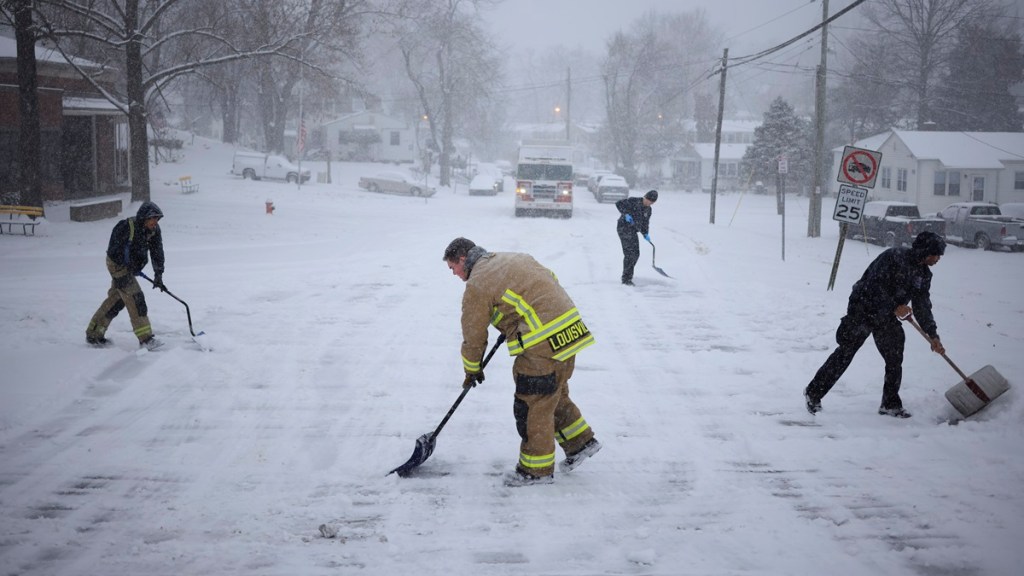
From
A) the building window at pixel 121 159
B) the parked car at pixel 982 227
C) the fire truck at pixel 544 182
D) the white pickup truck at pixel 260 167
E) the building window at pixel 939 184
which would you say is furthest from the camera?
the white pickup truck at pixel 260 167

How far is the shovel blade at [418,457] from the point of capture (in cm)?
552

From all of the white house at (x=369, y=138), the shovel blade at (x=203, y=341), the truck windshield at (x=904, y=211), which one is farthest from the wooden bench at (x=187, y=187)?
the white house at (x=369, y=138)

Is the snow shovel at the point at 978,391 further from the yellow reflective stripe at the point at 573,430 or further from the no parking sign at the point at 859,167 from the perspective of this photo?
Result: the no parking sign at the point at 859,167

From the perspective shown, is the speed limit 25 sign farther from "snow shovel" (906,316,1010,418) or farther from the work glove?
the work glove

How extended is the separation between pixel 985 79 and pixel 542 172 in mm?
35773

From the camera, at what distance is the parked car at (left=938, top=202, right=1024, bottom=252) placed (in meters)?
25.0

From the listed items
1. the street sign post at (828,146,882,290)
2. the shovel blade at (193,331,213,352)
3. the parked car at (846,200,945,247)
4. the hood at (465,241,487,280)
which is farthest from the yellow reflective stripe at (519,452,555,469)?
the parked car at (846,200,945,247)

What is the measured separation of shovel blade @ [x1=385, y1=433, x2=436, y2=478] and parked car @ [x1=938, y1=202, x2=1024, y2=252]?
25.8 m

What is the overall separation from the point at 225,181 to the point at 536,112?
111298mm

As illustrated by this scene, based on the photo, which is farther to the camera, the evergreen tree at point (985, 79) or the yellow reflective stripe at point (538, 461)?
the evergreen tree at point (985, 79)

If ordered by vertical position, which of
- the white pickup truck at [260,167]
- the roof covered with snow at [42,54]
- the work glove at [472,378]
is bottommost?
the work glove at [472,378]

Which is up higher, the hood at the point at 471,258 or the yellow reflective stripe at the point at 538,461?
the hood at the point at 471,258

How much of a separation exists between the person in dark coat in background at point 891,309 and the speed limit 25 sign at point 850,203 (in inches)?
236

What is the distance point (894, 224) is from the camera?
2588 centimetres
